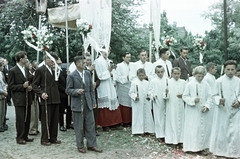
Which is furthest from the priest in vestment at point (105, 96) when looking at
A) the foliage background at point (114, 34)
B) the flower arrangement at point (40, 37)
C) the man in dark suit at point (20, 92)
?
the foliage background at point (114, 34)

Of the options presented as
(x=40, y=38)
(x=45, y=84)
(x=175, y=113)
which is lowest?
(x=175, y=113)

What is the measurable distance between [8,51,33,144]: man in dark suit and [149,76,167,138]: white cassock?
118 inches

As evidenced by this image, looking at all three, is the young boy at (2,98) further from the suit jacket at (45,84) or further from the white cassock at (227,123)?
the white cassock at (227,123)

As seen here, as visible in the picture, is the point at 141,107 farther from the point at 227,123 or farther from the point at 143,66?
the point at 227,123

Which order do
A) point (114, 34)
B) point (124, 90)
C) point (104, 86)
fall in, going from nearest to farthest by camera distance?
1. point (104, 86)
2. point (124, 90)
3. point (114, 34)

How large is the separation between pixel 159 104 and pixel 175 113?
2.29 feet

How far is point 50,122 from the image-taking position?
7258 millimetres

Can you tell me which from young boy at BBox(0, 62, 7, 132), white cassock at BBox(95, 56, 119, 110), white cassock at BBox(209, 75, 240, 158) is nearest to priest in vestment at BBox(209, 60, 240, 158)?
white cassock at BBox(209, 75, 240, 158)

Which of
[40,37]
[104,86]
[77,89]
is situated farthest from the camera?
[104,86]

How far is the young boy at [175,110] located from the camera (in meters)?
7.21

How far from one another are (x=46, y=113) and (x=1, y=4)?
1428cm

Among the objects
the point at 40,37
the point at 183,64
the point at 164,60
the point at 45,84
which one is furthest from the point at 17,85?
the point at 183,64

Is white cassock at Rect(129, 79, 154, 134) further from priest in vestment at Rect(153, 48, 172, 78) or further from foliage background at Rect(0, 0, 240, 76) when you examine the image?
foliage background at Rect(0, 0, 240, 76)

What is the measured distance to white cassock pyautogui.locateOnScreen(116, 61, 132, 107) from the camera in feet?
30.9
